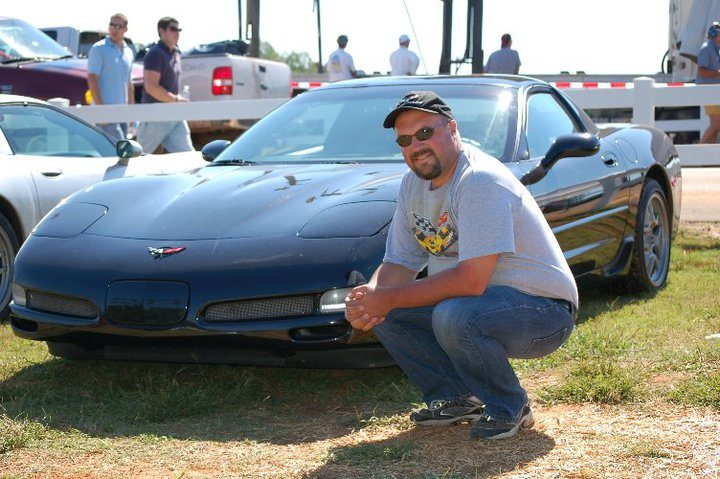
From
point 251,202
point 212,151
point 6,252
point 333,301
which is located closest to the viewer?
point 333,301

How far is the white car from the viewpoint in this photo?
276 inches

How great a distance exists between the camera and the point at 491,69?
17.6 metres

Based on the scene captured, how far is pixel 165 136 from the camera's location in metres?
11.7

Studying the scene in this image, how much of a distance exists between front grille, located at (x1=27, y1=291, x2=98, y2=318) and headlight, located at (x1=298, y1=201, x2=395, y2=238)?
0.93m

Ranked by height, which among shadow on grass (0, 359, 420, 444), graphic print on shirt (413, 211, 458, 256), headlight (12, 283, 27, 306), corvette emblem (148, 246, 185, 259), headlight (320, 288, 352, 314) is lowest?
shadow on grass (0, 359, 420, 444)

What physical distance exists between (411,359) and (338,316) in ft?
1.14

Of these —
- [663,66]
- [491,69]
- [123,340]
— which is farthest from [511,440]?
[663,66]

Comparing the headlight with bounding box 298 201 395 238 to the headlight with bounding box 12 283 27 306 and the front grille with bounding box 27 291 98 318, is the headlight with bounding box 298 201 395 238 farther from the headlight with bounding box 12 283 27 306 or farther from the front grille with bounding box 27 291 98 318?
the headlight with bounding box 12 283 27 306

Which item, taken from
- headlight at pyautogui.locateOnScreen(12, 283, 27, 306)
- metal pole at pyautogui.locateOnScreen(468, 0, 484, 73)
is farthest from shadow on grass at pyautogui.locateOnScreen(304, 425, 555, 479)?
metal pole at pyautogui.locateOnScreen(468, 0, 484, 73)

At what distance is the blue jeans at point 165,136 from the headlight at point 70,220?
608 centimetres

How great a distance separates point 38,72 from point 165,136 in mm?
3944

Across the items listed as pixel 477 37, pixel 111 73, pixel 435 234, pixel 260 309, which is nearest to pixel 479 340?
pixel 435 234

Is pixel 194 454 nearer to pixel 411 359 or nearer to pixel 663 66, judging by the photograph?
pixel 411 359

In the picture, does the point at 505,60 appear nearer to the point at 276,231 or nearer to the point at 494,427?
the point at 276,231
